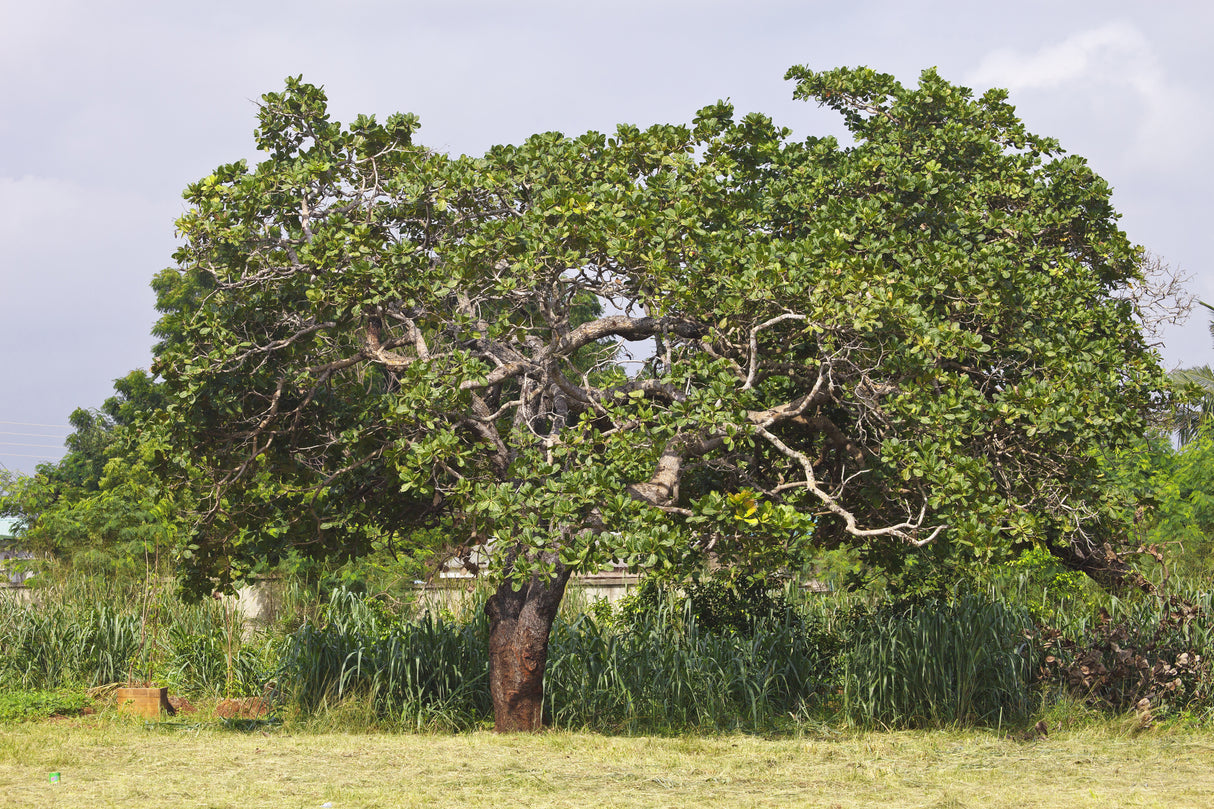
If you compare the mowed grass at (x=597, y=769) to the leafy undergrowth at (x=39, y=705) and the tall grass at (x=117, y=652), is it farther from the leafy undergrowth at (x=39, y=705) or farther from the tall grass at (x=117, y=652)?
the tall grass at (x=117, y=652)

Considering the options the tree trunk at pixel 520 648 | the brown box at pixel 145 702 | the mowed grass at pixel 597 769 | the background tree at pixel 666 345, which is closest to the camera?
the mowed grass at pixel 597 769

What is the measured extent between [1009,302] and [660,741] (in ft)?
16.7

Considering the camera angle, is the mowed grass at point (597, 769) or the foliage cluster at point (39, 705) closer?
the mowed grass at point (597, 769)

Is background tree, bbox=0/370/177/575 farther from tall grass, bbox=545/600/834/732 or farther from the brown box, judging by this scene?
tall grass, bbox=545/600/834/732

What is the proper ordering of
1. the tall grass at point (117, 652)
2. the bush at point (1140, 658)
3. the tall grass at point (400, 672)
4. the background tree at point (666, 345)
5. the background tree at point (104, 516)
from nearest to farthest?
1. the background tree at point (666, 345)
2. the bush at point (1140, 658)
3. the tall grass at point (400, 672)
4. the tall grass at point (117, 652)
5. the background tree at point (104, 516)

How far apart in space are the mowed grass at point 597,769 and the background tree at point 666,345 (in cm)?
149

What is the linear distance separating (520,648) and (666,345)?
3.16 metres

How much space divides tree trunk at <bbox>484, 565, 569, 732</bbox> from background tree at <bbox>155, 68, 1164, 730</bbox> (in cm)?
3

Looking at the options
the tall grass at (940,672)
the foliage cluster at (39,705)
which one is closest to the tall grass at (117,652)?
the foliage cluster at (39,705)

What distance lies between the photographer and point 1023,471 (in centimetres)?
944

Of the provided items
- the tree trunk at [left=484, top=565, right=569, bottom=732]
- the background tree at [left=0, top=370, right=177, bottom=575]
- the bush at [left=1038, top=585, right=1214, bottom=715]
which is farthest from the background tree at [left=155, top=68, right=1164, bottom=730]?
the background tree at [left=0, top=370, right=177, bottom=575]

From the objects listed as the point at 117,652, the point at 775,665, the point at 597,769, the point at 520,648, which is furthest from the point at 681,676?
the point at 117,652

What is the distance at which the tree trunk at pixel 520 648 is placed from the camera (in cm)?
982

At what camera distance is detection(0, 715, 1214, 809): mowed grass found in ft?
22.7
